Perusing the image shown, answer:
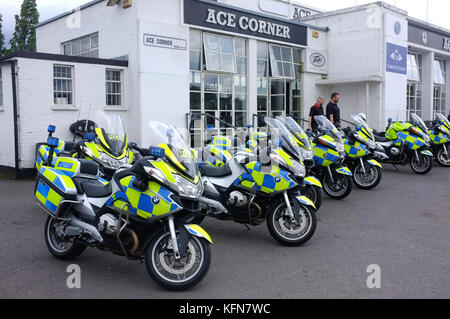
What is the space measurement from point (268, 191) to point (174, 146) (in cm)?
175

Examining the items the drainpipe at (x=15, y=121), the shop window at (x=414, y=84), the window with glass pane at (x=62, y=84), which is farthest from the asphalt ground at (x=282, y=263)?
the shop window at (x=414, y=84)

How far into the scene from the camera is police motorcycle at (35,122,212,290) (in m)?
4.13

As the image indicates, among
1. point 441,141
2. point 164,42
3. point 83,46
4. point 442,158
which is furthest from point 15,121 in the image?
point 442,158

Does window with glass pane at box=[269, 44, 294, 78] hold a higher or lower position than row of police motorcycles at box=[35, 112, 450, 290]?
higher

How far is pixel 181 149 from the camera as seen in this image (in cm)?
438

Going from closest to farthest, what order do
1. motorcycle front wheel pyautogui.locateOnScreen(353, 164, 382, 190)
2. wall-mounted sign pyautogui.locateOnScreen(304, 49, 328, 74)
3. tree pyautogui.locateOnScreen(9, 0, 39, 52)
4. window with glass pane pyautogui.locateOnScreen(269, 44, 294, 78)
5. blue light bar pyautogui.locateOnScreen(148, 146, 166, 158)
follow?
1. blue light bar pyautogui.locateOnScreen(148, 146, 166, 158)
2. motorcycle front wheel pyautogui.locateOnScreen(353, 164, 382, 190)
3. window with glass pane pyautogui.locateOnScreen(269, 44, 294, 78)
4. wall-mounted sign pyautogui.locateOnScreen(304, 49, 328, 74)
5. tree pyautogui.locateOnScreen(9, 0, 39, 52)

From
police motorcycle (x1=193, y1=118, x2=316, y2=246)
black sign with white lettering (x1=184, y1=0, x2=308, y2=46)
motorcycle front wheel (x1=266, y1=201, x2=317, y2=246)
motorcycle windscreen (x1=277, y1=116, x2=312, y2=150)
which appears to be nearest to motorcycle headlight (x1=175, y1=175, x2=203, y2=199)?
police motorcycle (x1=193, y1=118, x2=316, y2=246)

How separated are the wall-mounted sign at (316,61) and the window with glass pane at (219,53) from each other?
4.29 m

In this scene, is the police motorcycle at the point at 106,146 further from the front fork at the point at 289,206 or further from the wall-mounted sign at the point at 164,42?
the wall-mounted sign at the point at 164,42

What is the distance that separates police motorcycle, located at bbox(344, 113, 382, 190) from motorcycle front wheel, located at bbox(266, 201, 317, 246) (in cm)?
430

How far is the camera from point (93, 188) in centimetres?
483

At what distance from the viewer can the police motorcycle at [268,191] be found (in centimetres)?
557

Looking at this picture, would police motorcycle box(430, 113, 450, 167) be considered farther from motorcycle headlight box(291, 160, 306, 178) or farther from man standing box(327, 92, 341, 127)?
motorcycle headlight box(291, 160, 306, 178)

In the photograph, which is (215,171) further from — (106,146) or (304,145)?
(106,146)
